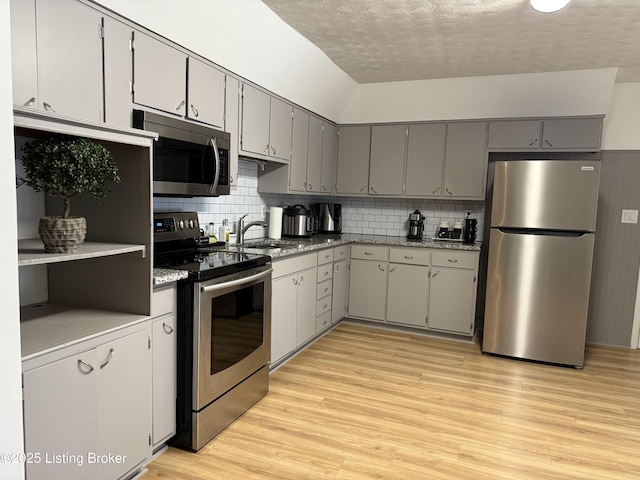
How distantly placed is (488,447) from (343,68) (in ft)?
11.2

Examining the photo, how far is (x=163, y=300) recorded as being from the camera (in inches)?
88.2

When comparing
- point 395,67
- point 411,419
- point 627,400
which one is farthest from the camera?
point 395,67

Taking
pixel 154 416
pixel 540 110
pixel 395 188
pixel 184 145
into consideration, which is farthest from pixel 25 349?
pixel 540 110

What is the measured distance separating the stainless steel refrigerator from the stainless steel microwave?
243cm

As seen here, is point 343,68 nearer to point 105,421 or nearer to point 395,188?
point 395,188

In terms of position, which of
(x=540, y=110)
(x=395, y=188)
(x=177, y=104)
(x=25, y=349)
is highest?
(x=540, y=110)

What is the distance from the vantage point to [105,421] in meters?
1.88

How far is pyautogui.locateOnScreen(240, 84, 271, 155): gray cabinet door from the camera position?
3416mm

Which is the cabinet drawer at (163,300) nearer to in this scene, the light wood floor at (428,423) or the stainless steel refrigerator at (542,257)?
the light wood floor at (428,423)

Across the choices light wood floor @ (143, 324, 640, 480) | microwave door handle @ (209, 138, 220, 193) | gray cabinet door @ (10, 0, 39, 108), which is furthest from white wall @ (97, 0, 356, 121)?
light wood floor @ (143, 324, 640, 480)

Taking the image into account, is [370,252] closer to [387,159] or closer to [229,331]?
[387,159]

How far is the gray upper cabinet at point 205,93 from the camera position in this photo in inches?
110

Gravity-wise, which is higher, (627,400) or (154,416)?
(154,416)

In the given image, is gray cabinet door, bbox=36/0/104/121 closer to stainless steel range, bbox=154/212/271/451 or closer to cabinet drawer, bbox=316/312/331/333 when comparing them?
stainless steel range, bbox=154/212/271/451
